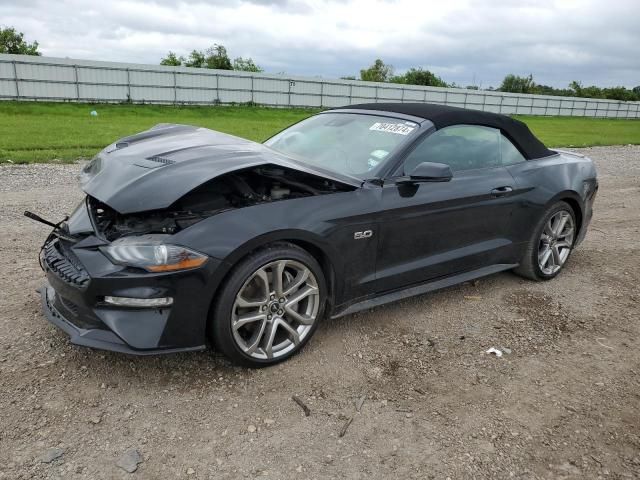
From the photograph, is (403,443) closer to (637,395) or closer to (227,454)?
(227,454)

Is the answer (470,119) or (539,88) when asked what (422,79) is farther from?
(470,119)

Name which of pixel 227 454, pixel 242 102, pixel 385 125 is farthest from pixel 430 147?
pixel 242 102

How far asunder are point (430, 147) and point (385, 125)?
1.34 ft

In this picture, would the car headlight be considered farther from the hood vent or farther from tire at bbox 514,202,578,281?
tire at bbox 514,202,578,281

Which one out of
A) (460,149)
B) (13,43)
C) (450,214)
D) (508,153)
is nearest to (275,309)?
(450,214)

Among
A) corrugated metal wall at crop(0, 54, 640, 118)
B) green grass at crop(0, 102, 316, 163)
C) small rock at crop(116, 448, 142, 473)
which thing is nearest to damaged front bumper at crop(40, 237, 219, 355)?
small rock at crop(116, 448, 142, 473)

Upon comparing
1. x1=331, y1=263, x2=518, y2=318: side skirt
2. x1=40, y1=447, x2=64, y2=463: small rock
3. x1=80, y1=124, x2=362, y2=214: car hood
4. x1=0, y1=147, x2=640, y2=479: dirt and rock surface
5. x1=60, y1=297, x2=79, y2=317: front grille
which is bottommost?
x1=40, y1=447, x2=64, y2=463: small rock

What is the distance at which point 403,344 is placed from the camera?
3545 mm

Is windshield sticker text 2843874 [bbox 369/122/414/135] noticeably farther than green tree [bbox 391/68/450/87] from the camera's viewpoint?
No

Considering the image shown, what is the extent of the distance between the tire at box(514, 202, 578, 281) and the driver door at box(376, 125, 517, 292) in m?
0.29

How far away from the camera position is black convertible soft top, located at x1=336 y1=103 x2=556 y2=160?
13.2ft

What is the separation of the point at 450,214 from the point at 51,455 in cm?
283

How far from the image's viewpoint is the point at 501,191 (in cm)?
416

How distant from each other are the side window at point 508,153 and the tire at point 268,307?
6.97ft
